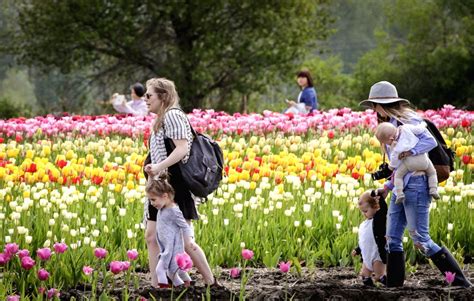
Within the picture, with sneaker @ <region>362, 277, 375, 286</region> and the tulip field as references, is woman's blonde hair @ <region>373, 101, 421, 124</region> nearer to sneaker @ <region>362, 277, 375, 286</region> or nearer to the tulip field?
sneaker @ <region>362, 277, 375, 286</region>

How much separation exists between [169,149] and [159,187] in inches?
11.8

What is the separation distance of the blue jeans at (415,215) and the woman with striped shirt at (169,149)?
1.15 meters

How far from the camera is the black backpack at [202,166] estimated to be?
5.73m

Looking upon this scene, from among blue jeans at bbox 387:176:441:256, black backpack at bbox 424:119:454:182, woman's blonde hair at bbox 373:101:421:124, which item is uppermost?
woman's blonde hair at bbox 373:101:421:124

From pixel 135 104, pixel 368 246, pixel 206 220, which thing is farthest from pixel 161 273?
pixel 135 104

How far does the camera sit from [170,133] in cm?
574

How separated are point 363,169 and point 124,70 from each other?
1961cm

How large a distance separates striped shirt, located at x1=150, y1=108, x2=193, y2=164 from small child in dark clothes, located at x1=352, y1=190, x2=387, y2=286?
1.21m

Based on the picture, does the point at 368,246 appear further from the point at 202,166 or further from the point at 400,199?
the point at 202,166

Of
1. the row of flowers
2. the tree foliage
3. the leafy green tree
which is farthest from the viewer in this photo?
the tree foliage

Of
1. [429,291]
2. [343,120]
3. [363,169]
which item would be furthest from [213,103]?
[429,291]

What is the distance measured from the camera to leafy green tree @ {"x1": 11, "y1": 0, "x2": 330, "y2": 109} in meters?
26.0

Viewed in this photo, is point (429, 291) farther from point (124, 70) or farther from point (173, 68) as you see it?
point (124, 70)

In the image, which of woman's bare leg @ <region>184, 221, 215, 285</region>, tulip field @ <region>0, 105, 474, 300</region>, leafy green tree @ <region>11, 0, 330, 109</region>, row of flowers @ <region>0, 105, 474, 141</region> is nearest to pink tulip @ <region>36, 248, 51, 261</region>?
tulip field @ <region>0, 105, 474, 300</region>
